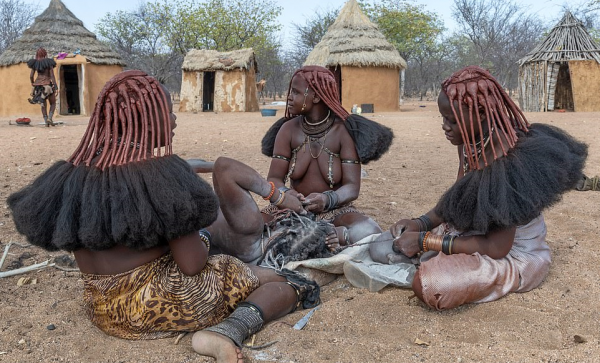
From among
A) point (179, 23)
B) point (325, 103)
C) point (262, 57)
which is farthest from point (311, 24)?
point (325, 103)

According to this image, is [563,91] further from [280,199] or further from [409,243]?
[280,199]

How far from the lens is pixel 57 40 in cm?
1873

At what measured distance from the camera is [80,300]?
276 cm

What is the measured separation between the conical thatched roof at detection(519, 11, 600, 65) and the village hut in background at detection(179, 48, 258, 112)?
31.6 ft

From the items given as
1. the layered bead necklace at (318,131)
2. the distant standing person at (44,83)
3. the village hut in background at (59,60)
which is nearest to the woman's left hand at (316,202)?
the layered bead necklace at (318,131)

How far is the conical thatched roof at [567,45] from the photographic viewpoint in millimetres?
15867

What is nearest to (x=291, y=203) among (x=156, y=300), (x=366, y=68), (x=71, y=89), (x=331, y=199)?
(x=331, y=199)

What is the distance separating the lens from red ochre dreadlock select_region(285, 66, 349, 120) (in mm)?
3494

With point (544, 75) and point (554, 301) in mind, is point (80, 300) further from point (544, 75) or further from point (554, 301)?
point (544, 75)

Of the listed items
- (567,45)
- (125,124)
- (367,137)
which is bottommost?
(367,137)

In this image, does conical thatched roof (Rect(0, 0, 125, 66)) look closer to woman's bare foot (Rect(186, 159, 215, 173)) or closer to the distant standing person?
the distant standing person

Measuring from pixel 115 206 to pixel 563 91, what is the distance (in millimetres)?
18235

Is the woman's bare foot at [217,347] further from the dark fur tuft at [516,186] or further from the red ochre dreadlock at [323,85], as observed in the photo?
the red ochre dreadlock at [323,85]

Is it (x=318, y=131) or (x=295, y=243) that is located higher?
(x=318, y=131)
